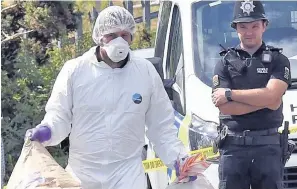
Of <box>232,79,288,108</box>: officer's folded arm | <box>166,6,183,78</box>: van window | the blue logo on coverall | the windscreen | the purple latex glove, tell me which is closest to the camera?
the purple latex glove

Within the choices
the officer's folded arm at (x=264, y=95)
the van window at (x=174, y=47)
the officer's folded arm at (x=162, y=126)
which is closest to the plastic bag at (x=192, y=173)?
the officer's folded arm at (x=162, y=126)

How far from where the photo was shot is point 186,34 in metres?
5.45

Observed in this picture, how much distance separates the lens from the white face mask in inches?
150

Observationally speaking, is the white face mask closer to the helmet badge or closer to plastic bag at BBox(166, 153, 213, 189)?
plastic bag at BBox(166, 153, 213, 189)

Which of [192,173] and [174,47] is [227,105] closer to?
[192,173]

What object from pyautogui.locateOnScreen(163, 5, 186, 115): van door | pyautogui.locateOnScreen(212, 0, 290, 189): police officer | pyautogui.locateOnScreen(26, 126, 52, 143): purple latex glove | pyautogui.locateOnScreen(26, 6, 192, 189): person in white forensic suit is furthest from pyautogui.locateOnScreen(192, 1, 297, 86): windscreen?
pyautogui.locateOnScreen(26, 126, 52, 143): purple latex glove

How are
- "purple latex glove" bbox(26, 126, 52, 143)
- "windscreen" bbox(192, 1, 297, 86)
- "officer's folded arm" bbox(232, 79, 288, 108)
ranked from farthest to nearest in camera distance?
"windscreen" bbox(192, 1, 297, 86), "officer's folded arm" bbox(232, 79, 288, 108), "purple latex glove" bbox(26, 126, 52, 143)

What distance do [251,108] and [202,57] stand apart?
1.14 metres

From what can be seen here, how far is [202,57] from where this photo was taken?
5.29 m

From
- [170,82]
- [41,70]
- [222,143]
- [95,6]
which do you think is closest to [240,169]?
[222,143]

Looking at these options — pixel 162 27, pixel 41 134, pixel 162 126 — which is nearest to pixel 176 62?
pixel 162 27

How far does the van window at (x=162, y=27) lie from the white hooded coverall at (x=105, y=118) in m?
2.37

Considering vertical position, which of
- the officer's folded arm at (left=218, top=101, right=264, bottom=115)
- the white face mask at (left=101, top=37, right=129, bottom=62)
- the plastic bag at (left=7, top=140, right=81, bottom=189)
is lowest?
the plastic bag at (left=7, top=140, right=81, bottom=189)

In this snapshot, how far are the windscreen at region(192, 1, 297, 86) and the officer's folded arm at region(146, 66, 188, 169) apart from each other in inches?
46.1
